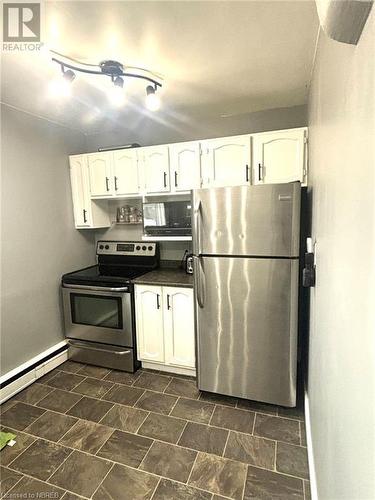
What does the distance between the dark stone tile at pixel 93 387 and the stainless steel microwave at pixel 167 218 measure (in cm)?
142

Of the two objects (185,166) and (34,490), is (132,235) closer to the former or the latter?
(185,166)

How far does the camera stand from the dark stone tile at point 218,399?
7.10 ft

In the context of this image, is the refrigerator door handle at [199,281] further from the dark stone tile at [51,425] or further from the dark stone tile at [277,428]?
the dark stone tile at [51,425]

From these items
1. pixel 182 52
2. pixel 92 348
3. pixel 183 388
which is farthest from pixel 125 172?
pixel 183 388

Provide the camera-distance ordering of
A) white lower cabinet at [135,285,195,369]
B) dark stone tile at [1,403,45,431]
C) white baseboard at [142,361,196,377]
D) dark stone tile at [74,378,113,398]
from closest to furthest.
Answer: dark stone tile at [1,403,45,431] < dark stone tile at [74,378,113,398] < white lower cabinet at [135,285,195,369] < white baseboard at [142,361,196,377]

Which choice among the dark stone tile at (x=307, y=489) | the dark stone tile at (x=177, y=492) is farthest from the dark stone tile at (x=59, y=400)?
the dark stone tile at (x=307, y=489)

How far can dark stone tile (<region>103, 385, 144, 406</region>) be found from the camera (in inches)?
86.8

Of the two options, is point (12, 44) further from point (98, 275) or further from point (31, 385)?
point (31, 385)

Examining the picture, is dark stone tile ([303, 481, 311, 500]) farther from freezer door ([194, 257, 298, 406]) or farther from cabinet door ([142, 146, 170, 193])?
cabinet door ([142, 146, 170, 193])

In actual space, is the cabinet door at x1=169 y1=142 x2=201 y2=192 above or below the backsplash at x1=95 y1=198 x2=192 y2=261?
above

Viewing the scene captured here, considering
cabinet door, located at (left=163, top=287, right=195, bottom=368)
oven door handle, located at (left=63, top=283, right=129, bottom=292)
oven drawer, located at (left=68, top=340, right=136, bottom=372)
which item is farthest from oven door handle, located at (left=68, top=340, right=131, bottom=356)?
oven door handle, located at (left=63, top=283, right=129, bottom=292)

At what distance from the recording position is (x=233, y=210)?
1917 mm

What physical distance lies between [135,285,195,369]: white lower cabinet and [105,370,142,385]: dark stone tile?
0.52 feet
